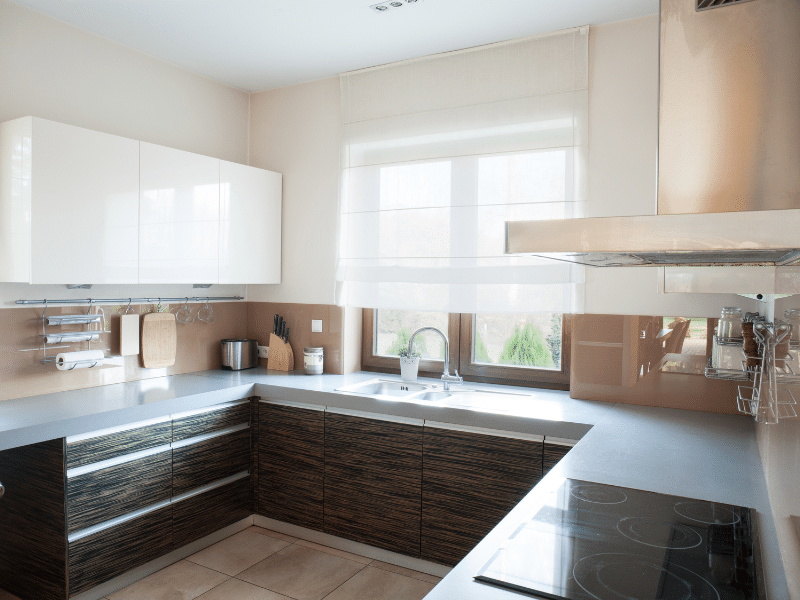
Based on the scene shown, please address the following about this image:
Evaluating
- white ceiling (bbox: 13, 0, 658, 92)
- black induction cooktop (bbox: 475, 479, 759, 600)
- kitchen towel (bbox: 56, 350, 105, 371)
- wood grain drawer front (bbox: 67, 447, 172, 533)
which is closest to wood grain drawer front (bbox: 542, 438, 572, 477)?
black induction cooktop (bbox: 475, 479, 759, 600)

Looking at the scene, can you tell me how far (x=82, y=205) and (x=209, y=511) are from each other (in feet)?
5.39

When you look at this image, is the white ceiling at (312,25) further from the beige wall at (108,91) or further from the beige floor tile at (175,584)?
the beige floor tile at (175,584)

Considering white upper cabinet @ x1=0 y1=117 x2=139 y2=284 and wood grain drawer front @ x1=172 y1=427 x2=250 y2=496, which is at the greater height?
white upper cabinet @ x1=0 y1=117 x2=139 y2=284

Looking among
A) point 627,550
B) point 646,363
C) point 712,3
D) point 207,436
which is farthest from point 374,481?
point 712,3

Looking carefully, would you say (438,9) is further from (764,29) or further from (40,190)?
(40,190)

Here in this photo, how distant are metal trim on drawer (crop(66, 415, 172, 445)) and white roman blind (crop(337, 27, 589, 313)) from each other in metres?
1.30

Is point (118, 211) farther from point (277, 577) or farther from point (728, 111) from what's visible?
Result: point (728, 111)

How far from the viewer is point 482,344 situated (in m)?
3.42

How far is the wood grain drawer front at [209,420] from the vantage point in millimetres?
2854

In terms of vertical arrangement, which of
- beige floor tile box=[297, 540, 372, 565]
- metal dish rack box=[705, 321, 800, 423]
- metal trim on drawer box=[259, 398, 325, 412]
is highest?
metal dish rack box=[705, 321, 800, 423]

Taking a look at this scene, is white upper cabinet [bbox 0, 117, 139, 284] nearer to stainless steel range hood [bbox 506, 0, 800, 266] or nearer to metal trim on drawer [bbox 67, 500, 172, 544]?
metal trim on drawer [bbox 67, 500, 172, 544]

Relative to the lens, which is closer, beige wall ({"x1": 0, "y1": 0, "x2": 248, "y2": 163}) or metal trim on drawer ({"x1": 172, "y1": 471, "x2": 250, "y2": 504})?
beige wall ({"x1": 0, "y1": 0, "x2": 248, "y2": 163})

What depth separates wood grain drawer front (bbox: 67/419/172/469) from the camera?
2.42 meters

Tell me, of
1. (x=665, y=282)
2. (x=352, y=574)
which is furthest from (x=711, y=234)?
(x=352, y=574)
